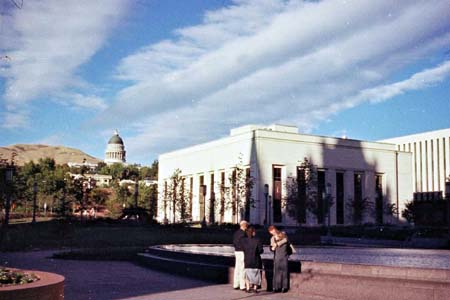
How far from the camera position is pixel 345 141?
267 ft

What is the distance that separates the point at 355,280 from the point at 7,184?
89.0 ft

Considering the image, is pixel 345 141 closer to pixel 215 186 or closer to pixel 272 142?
pixel 272 142

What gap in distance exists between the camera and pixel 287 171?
75.4 m

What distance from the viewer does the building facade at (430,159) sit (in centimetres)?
13050

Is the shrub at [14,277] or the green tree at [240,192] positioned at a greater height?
the green tree at [240,192]

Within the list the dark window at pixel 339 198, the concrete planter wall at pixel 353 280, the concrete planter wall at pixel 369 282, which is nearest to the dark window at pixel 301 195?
the dark window at pixel 339 198

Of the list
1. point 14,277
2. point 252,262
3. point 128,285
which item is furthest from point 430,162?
point 14,277

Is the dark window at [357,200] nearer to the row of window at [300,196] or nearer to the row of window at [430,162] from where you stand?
the row of window at [300,196]

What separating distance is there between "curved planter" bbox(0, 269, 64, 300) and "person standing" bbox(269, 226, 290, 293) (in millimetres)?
5794

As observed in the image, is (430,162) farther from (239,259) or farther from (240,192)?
(239,259)

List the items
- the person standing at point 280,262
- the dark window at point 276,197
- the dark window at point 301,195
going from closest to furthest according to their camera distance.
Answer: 1. the person standing at point 280,262
2. the dark window at point 301,195
3. the dark window at point 276,197

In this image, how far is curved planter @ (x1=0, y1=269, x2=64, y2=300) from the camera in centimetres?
765

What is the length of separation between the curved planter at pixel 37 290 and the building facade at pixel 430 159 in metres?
124

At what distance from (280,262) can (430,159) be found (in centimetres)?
13026
